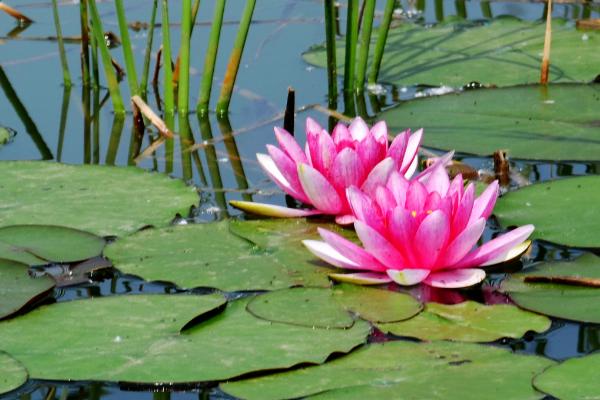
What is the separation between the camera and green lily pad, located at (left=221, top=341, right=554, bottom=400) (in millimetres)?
2025

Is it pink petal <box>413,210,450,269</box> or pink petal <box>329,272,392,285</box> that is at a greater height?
pink petal <box>413,210,450,269</box>

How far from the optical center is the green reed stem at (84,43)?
14.3 feet

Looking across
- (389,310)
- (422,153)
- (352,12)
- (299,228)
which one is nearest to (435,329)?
(389,310)

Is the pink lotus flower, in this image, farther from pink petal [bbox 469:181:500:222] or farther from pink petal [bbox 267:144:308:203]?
pink petal [bbox 267:144:308:203]

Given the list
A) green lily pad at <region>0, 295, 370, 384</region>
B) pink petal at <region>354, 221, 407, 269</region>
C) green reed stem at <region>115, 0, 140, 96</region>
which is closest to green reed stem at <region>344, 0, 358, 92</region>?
green reed stem at <region>115, 0, 140, 96</region>

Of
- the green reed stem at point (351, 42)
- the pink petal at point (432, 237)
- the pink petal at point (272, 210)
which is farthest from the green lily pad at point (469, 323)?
the green reed stem at point (351, 42)

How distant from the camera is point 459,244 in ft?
8.16

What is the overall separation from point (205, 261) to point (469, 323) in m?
0.69

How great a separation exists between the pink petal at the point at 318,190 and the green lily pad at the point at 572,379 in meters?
0.92

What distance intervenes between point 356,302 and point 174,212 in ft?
2.43

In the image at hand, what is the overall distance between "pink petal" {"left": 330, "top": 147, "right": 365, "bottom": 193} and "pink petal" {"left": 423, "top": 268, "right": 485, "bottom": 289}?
405 millimetres

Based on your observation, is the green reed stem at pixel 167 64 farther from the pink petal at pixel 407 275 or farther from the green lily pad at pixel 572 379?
the green lily pad at pixel 572 379

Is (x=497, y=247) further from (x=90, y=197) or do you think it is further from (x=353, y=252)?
(x=90, y=197)

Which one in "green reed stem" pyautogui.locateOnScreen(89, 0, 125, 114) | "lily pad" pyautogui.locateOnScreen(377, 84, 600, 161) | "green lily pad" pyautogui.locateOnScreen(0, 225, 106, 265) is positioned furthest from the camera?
"green reed stem" pyautogui.locateOnScreen(89, 0, 125, 114)
